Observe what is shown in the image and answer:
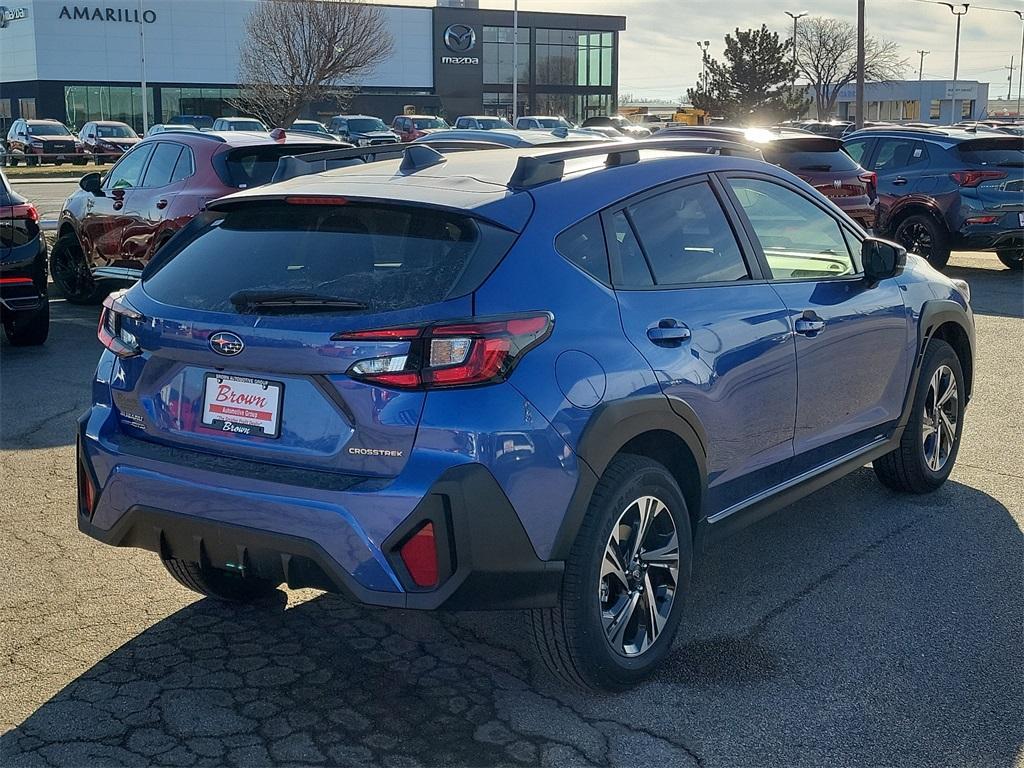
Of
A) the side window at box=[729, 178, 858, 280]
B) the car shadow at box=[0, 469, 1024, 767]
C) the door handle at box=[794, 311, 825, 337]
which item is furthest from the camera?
the side window at box=[729, 178, 858, 280]

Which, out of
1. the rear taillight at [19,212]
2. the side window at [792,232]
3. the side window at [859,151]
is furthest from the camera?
the side window at [859,151]

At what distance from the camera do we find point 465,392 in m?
3.36

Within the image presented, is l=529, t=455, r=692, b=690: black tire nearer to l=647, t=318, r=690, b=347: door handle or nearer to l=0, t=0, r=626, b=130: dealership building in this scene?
l=647, t=318, r=690, b=347: door handle

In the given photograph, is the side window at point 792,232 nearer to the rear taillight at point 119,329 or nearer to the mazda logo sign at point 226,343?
the mazda logo sign at point 226,343

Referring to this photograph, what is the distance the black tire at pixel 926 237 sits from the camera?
15680mm

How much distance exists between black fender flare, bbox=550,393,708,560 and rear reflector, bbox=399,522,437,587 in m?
0.38

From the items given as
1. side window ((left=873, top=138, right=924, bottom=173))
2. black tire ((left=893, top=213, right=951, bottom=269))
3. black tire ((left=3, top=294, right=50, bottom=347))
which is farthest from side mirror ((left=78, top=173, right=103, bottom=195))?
side window ((left=873, top=138, right=924, bottom=173))

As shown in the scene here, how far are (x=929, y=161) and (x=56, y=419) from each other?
1241 cm

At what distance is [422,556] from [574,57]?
→ 257 ft

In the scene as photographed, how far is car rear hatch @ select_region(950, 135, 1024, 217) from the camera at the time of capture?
15.3 meters

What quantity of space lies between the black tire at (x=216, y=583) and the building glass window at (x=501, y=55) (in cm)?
7456

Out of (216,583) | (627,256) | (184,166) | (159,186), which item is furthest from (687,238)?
(159,186)

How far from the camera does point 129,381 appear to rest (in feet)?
12.6

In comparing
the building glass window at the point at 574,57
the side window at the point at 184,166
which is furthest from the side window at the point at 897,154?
the building glass window at the point at 574,57
